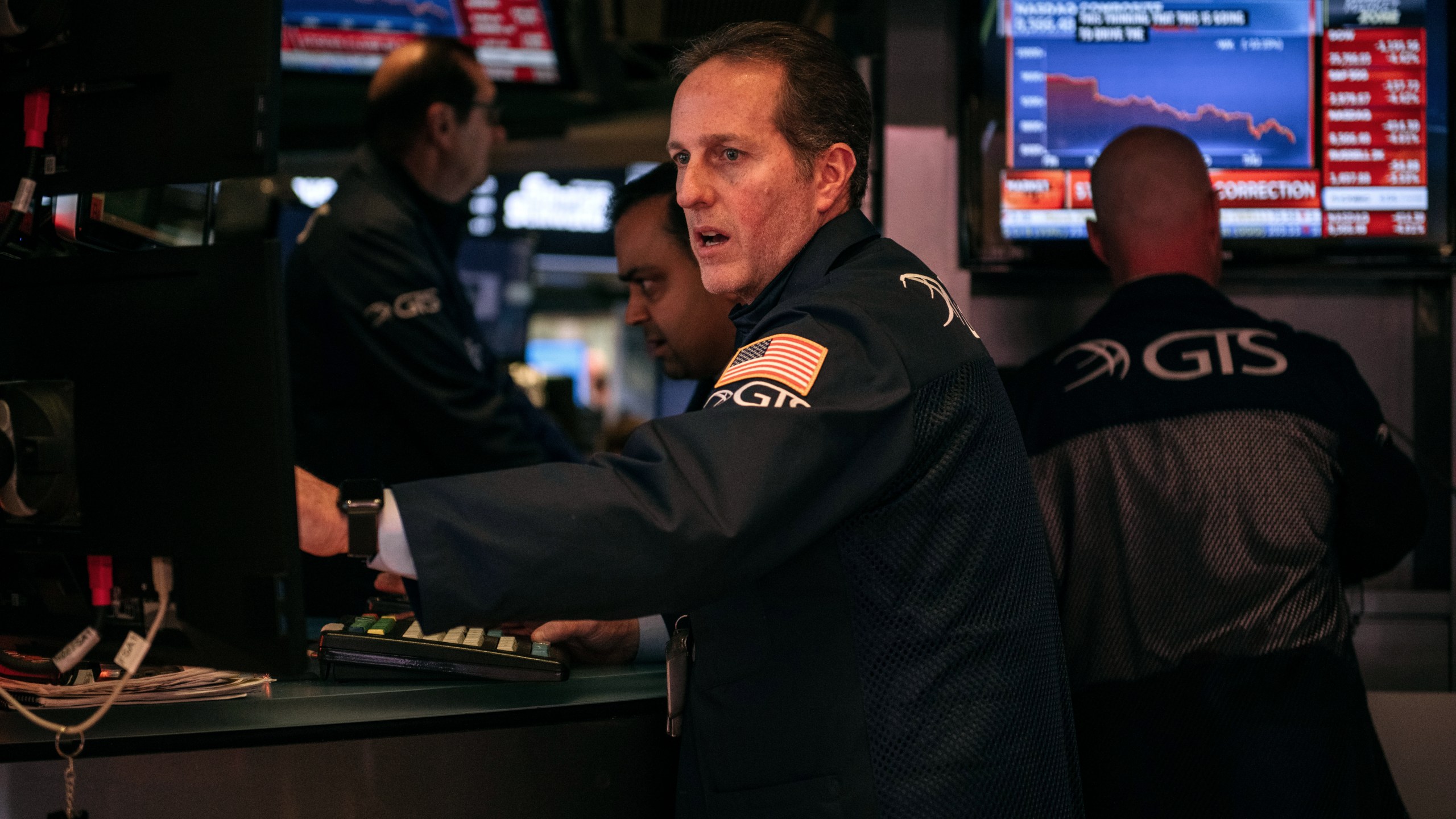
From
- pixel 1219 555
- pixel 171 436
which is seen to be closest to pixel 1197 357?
pixel 1219 555

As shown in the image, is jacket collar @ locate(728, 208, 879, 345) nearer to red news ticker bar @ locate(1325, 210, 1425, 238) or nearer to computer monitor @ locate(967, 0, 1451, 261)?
computer monitor @ locate(967, 0, 1451, 261)

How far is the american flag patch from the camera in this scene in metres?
1.05

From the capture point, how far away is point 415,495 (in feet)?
3.27

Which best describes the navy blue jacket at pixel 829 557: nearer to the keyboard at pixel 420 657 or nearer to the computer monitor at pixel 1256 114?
the keyboard at pixel 420 657

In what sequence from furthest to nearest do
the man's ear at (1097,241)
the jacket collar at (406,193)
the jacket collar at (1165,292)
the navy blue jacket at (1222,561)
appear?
the jacket collar at (406,193), the man's ear at (1097,241), the jacket collar at (1165,292), the navy blue jacket at (1222,561)

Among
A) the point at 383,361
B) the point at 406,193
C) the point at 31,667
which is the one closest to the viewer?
the point at 31,667

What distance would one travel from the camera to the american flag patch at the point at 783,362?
3.46 ft

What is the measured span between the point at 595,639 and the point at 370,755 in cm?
38

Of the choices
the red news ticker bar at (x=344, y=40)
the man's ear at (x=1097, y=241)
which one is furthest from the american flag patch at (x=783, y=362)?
the red news ticker bar at (x=344, y=40)

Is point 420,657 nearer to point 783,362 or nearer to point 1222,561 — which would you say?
point 783,362

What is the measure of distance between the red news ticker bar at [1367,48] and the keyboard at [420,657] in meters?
1.81

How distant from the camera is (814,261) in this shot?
1283 mm

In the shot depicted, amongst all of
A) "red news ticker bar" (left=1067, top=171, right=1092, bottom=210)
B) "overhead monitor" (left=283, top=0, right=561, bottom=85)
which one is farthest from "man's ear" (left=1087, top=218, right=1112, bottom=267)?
"overhead monitor" (left=283, top=0, right=561, bottom=85)

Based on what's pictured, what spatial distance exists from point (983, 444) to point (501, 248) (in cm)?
297
